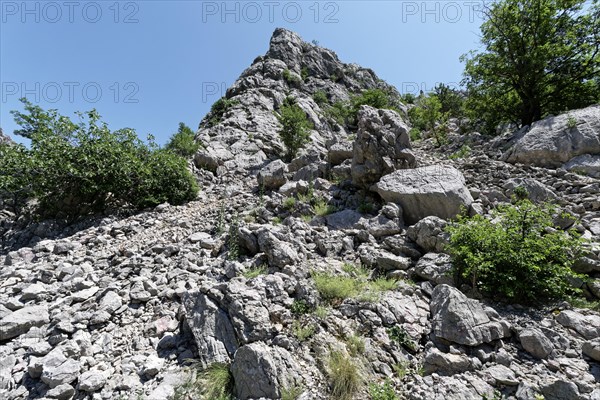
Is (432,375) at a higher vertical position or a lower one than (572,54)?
lower

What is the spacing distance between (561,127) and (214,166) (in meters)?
15.0

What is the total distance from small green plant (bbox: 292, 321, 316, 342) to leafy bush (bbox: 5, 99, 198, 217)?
855 centimetres

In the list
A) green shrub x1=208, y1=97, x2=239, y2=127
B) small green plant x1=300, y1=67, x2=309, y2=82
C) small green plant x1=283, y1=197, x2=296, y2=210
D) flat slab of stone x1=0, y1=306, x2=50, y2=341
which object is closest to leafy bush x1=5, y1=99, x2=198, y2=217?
small green plant x1=283, y1=197, x2=296, y2=210

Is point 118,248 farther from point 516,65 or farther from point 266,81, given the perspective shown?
point 266,81

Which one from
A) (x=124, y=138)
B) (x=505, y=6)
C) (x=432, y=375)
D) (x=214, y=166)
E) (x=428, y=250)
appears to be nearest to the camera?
(x=432, y=375)

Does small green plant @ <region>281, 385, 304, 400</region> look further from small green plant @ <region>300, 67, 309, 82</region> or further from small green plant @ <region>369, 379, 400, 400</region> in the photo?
small green plant @ <region>300, 67, 309, 82</region>

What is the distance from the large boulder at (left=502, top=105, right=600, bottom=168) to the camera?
29.3 ft

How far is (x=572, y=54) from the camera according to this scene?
11.8 m

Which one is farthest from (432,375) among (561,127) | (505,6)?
(505,6)

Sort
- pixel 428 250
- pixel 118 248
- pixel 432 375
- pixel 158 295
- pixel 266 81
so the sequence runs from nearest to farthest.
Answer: pixel 432 375 < pixel 158 295 < pixel 428 250 < pixel 118 248 < pixel 266 81

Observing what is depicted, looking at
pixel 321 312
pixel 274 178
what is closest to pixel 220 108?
pixel 274 178

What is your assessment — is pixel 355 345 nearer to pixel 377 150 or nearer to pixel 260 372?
pixel 260 372

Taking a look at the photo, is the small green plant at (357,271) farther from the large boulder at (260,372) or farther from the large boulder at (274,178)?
the large boulder at (274,178)

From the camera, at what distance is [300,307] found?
4934mm
